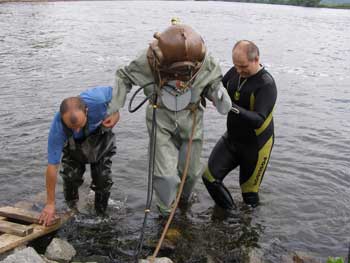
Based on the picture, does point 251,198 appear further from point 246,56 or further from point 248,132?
point 246,56

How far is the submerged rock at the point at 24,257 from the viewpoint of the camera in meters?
5.21

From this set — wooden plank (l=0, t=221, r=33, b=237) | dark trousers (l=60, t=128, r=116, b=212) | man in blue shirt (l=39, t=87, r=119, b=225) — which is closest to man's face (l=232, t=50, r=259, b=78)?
man in blue shirt (l=39, t=87, r=119, b=225)

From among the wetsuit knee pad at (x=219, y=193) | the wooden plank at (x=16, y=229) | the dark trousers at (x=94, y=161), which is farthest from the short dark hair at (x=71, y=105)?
the wetsuit knee pad at (x=219, y=193)

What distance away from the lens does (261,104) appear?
21.2 ft

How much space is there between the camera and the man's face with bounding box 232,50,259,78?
251 inches

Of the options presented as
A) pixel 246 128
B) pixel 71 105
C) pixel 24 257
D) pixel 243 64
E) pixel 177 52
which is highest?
pixel 177 52

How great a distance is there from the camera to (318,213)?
8.09 m

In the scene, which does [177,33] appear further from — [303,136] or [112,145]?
[303,136]

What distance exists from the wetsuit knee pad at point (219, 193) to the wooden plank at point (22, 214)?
2.27 metres

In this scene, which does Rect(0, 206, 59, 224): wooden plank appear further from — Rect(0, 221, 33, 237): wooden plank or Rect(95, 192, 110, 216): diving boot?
Rect(95, 192, 110, 216): diving boot

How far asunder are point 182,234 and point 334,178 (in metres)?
4.02

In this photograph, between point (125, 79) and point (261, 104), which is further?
point (261, 104)

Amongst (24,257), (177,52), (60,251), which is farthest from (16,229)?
(177,52)

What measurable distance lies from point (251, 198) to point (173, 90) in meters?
2.64
